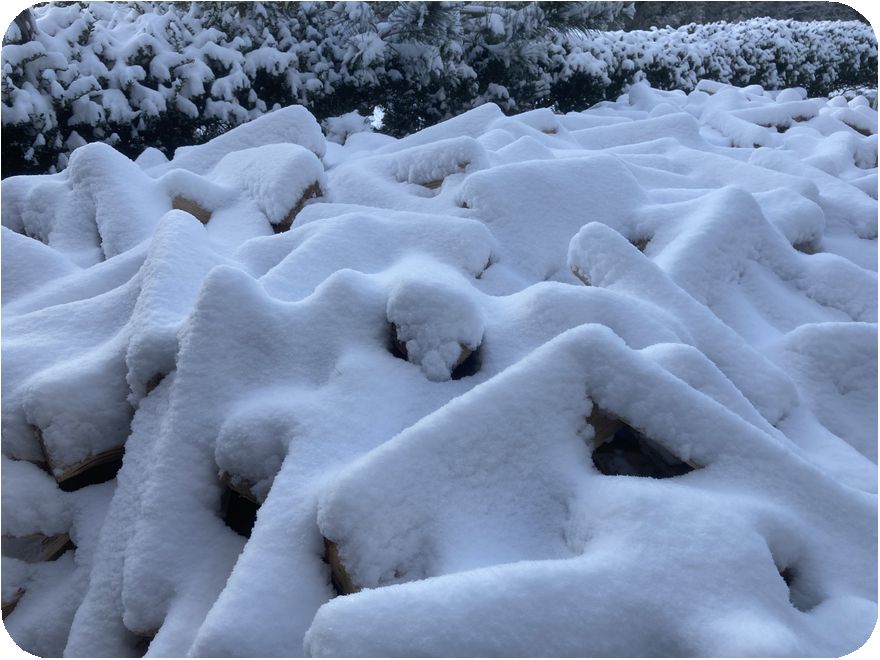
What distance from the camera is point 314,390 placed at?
5.68 feet

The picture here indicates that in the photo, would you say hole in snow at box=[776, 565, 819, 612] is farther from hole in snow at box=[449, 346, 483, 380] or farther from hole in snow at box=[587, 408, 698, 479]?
hole in snow at box=[449, 346, 483, 380]

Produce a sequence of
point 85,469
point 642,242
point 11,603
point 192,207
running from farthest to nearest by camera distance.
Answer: point 192,207, point 642,242, point 85,469, point 11,603

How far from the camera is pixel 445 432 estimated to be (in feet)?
4.75

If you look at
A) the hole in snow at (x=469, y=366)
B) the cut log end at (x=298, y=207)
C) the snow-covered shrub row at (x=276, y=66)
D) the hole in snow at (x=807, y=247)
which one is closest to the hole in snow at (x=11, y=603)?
the hole in snow at (x=469, y=366)

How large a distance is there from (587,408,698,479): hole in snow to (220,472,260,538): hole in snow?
79cm

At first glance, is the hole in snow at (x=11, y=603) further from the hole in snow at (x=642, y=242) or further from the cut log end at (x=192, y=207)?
the hole in snow at (x=642, y=242)

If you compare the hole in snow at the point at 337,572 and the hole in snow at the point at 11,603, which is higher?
the hole in snow at the point at 337,572

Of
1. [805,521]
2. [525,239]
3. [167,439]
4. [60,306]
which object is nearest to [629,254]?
[525,239]

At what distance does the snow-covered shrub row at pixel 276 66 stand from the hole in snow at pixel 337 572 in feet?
11.0

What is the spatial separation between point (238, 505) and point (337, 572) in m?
0.45

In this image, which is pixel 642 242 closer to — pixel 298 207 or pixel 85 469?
pixel 298 207

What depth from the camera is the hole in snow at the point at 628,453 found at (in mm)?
1549

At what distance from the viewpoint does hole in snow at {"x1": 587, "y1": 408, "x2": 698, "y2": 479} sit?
1.55m

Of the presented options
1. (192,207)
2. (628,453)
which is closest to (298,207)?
(192,207)
